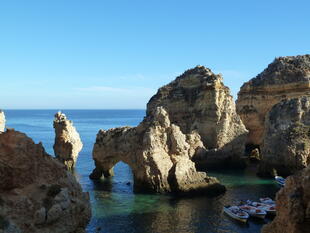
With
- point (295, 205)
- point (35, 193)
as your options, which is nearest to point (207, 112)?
point (295, 205)

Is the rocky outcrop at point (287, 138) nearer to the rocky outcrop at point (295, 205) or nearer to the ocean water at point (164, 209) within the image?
the ocean water at point (164, 209)

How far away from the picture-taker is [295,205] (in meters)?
20.6

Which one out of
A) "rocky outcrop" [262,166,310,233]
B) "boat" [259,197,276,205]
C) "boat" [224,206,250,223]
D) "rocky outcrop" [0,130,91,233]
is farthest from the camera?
"boat" [259,197,276,205]

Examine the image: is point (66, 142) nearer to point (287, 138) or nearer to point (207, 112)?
point (207, 112)

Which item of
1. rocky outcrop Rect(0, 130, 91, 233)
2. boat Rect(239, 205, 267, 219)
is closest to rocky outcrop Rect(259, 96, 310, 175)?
boat Rect(239, 205, 267, 219)

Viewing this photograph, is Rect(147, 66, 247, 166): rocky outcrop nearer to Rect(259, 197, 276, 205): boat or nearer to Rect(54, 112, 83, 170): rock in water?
Rect(54, 112, 83, 170): rock in water

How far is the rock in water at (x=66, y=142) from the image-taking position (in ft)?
217

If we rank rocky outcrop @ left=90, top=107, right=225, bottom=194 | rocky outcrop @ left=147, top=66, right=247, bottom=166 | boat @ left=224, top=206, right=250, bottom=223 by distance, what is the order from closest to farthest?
boat @ left=224, top=206, right=250, bottom=223 → rocky outcrop @ left=90, top=107, right=225, bottom=194 → rocky outcrop @ left=147, top=66, right=247, bottom=166

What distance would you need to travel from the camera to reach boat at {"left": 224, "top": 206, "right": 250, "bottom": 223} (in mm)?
37781

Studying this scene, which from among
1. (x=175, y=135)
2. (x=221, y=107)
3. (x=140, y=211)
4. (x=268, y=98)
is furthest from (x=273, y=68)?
(x=140, y=211)

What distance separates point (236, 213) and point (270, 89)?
47.8 meters

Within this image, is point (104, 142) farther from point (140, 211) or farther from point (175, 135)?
point (140, 211)

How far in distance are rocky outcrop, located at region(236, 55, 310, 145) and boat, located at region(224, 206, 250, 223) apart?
4502 centimetres

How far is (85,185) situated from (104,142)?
6.89 metres
